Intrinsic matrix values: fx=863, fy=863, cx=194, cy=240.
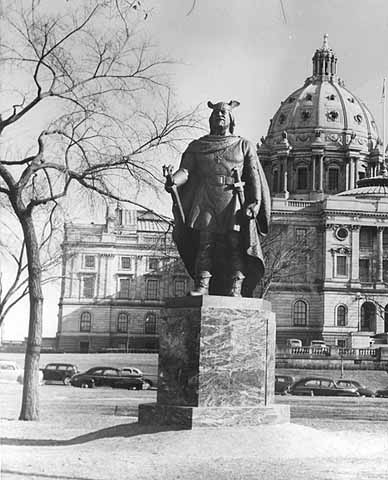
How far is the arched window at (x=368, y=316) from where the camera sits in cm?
8880

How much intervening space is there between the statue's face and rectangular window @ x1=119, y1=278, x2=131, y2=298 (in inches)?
3269

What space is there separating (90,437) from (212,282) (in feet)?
8.60

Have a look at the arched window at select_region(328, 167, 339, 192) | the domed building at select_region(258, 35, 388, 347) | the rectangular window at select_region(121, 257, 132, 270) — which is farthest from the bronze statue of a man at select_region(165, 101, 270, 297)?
the arched window at select_region(328, 167, 339, 192)

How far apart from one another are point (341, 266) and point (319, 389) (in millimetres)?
53512

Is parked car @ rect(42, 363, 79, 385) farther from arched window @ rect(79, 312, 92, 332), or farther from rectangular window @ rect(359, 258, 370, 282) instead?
rectangular window @ rect(359, 258, 370, 282)

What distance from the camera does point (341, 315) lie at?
88.1 m

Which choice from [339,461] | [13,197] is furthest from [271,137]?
[339,461]

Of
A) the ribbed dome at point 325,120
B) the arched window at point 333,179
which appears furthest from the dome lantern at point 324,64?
the arched window at point 333,179

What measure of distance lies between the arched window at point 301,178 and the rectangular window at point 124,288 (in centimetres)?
2737

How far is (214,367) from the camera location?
10586 mm

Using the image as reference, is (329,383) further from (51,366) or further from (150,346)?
(150,346)

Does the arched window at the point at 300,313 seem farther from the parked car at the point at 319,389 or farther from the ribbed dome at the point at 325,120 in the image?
the parked car at the point at 319,389

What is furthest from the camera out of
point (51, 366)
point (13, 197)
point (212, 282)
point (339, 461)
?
point (51, 366)

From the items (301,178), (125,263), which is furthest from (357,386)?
(301,178)
